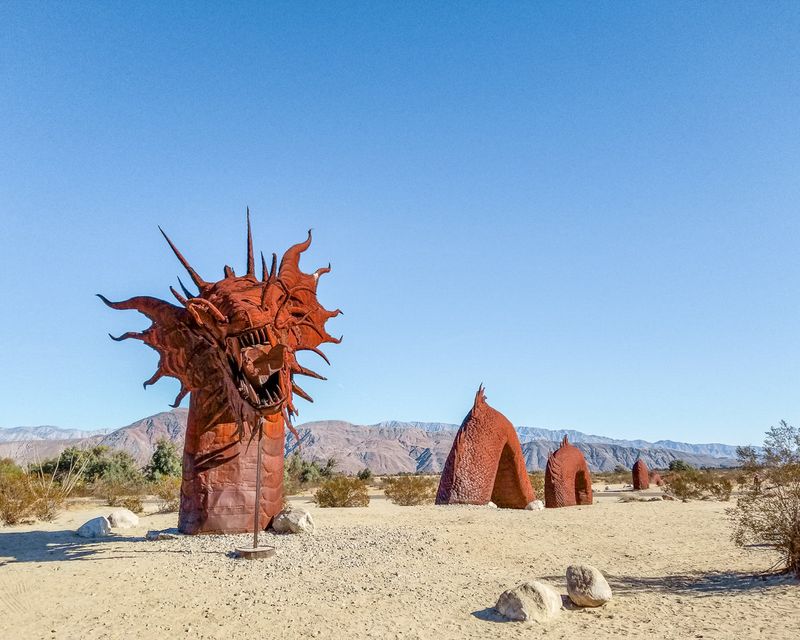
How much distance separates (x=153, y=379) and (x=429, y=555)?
5.05 m

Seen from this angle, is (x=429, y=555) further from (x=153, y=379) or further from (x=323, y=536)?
(x=153, y=379)

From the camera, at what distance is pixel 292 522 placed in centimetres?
948

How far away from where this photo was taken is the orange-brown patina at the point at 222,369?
812cm

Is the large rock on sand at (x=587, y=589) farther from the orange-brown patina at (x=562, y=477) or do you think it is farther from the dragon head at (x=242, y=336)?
the orange-brown patina at (x=562, y=477)

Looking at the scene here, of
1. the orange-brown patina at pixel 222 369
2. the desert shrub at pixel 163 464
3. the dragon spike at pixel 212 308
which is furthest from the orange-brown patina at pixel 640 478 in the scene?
the dragon spike at pixel 212 308

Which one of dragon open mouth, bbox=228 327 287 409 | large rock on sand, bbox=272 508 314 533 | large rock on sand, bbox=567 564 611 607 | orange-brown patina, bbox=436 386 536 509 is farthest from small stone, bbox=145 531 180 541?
large rock on sand, bbox=567 564 611 607

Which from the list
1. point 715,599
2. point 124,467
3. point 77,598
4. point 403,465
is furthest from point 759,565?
point 403,465

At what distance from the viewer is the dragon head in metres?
7.45

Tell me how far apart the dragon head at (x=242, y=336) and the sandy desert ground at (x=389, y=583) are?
194cm

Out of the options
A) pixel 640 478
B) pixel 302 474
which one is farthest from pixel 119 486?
pixel 640 478

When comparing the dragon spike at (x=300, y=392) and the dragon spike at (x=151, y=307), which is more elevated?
the dragon spike at (x=151, y=307)

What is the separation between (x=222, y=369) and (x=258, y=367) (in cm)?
83

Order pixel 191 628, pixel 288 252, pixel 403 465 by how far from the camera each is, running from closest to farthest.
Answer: pixel 191 628
pixel 288 252
pixel 403 465

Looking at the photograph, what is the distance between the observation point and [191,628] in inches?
205
